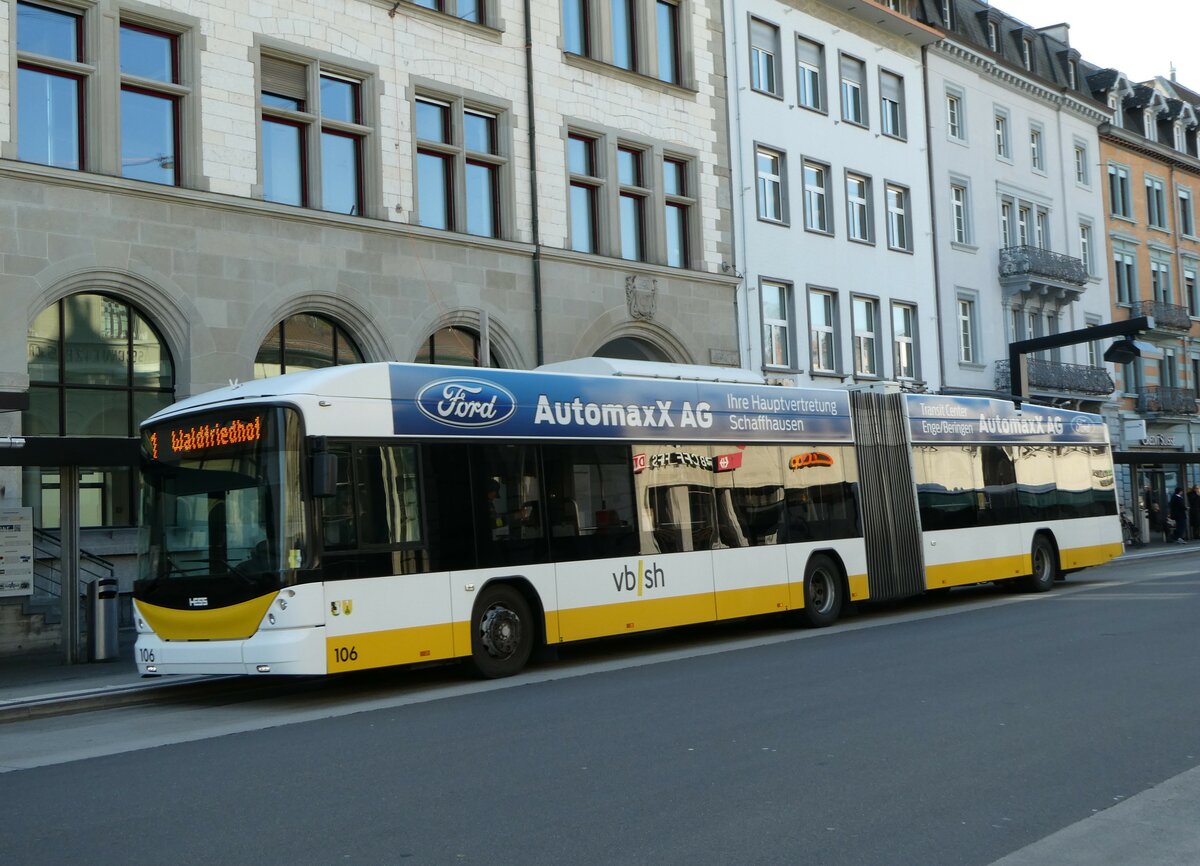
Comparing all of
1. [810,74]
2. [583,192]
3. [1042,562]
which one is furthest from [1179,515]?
[583,192]

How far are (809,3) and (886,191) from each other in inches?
204

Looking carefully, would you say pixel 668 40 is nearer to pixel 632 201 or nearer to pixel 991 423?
pixel 632 201

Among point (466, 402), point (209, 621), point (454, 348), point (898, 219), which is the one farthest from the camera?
point (898, 219)

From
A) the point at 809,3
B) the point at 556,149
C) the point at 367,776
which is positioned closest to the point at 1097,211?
the point at 809,3

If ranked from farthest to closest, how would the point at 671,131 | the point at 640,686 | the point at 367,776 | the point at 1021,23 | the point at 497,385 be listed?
the point at 1021,23 → the point at 671,131 → the point at 497,385 → the point at 640,686 → the point at 367,776

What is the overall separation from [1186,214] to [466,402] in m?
47.1

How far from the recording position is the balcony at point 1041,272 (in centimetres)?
4038

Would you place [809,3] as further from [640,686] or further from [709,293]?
[640,686]

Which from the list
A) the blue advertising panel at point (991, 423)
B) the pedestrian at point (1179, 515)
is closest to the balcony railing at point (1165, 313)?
the pedestrian at point (1179, 515)

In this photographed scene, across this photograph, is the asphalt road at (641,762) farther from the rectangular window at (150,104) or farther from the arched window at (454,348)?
the arched window at (454,348)

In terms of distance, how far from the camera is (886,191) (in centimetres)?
3512

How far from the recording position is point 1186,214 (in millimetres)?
53656

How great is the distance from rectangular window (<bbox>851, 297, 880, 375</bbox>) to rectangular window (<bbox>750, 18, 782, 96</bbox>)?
5592 millimetres

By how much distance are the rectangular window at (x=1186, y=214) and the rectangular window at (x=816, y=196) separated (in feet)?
86.0
